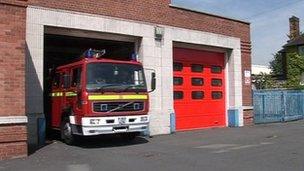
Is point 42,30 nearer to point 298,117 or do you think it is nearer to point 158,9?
point 158,9

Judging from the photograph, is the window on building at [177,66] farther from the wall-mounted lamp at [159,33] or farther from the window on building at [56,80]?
the window on building at [56,80]

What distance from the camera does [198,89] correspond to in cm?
2233

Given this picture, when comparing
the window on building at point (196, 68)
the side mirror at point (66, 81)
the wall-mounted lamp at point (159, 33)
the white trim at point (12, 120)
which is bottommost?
the white trim at point (12, 120)

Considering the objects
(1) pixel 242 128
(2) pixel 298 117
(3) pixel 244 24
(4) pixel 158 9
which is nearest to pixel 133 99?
(4) pixel 158 9

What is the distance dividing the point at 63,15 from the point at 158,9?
14.6 ft

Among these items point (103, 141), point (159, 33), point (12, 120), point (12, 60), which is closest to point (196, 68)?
point (159, 33)

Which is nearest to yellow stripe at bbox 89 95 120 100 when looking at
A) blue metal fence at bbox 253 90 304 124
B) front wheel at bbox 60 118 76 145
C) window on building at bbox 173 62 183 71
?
front wheel at bbox 60 118 76 145

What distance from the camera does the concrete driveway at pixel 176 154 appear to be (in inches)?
467

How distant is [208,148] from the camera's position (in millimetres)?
15094

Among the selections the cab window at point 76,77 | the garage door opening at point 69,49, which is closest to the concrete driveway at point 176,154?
the cab window at point 76,77

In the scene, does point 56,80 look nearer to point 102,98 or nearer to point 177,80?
point 102,98

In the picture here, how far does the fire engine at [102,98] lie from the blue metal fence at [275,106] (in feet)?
37.0

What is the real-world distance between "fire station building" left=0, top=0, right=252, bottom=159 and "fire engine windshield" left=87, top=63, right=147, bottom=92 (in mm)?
1968

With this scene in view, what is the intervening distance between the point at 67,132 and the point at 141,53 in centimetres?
491
